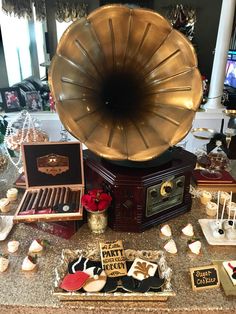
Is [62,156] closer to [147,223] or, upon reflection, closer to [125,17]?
[147,223]

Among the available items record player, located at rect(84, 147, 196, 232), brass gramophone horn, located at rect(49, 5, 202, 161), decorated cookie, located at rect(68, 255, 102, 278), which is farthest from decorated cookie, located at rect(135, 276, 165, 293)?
brass gramophone horn, located at rect(49, 5, 202, 161)

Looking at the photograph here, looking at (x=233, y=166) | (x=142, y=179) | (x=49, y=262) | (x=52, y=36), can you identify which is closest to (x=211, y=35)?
(x=52, y=36)

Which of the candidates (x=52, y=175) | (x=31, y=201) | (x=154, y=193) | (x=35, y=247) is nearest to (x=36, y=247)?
(x=35, y=247)

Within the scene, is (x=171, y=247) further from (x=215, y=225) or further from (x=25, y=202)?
(x=25, y=202)

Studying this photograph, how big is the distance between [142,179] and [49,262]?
366mm

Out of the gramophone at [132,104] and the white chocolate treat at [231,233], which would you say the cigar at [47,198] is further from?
the white chocolate treat at [231,233]

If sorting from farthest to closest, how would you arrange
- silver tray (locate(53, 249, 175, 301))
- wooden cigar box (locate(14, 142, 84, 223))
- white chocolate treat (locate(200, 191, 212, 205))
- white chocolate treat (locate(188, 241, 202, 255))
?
white chocolate treat (locate(200, 191, 212, 205))
wooden cigar box (locate(14, 142, 84, 223))
white chocolate treat (locate(188, 241, 202, 255))
silver tray (locate(53, 249, 175, 301))

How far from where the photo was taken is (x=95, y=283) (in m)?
0.70

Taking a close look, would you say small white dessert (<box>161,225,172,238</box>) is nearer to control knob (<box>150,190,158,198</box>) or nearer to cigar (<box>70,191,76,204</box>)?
control knob (<box>150,190,158,198</box>)

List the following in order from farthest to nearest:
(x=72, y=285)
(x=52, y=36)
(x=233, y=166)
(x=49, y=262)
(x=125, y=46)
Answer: (x=52, y=36) < (x=233, y=166) < (x=125, y=46) < (x=49, y=262) < (x=72, y=285)

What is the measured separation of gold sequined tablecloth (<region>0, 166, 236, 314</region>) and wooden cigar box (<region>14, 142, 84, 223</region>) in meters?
0.10

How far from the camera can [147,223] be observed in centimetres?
93

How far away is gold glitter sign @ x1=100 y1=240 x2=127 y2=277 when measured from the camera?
734 millimetres

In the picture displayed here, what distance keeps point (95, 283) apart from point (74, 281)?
5 cm
